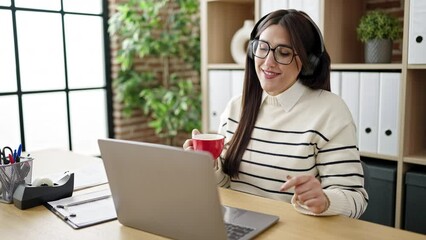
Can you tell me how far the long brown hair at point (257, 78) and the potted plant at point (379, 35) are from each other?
925 millimetres

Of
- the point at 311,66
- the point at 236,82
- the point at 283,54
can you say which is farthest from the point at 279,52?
the point at 236,82

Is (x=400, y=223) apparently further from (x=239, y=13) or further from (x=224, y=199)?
(x=239, y=13)

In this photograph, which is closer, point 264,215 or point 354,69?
point 264,215

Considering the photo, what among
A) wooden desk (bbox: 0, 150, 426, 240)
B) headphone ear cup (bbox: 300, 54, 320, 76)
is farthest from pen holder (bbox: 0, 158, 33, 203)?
headphone ear cup (bbox: 300, 54, 320, 76)

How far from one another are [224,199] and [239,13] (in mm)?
2137

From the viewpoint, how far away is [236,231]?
1.11 metres

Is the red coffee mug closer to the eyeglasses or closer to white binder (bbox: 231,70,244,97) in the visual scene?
the eyeglasses

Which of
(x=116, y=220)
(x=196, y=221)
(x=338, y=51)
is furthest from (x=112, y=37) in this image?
(x=196, y=221)

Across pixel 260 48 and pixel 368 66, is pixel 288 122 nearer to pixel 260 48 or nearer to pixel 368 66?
pixel 260 48

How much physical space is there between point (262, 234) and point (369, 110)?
147 cm

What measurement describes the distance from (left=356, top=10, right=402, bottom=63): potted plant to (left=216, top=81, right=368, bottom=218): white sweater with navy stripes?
0.97 metres

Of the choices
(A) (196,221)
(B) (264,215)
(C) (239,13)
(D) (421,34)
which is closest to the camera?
(A) (196,221)

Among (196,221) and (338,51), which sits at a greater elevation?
(338,51)

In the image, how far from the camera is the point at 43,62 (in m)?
3.37
